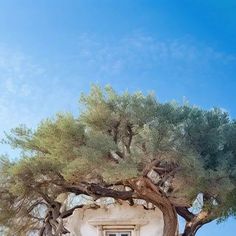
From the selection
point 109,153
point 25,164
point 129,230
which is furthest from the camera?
point 129,230

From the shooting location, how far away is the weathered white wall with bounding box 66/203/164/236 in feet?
50.5

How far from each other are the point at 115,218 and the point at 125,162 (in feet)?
10.1

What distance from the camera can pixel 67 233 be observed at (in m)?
15.6

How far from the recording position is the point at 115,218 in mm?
15508

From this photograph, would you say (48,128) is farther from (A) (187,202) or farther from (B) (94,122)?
(A) (187,202)

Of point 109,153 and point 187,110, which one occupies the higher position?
point 187,110

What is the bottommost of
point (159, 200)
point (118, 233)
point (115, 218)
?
point (118, 233)

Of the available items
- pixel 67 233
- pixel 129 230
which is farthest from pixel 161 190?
pixel 67 233

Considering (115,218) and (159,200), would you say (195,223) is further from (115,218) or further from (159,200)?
(115,218)

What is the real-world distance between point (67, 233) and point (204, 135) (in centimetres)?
484

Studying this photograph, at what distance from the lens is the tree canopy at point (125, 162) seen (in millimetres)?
13359

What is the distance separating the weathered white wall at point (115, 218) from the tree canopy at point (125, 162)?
26cm

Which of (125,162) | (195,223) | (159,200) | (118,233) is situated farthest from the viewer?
(118,233)

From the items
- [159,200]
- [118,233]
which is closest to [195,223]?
[159,200]
